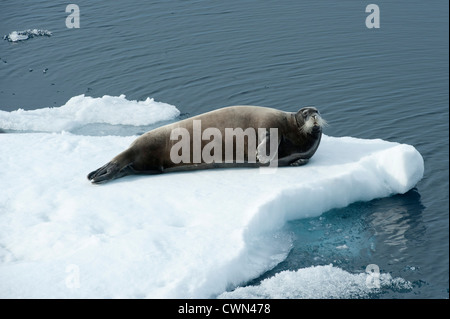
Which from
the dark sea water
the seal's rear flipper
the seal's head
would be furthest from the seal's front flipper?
the seal's rear flipper

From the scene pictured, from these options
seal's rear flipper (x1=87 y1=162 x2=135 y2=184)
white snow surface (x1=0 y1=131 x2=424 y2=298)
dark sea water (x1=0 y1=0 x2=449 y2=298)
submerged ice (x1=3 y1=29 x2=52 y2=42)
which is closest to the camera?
white snow surface (x1=0 y1=131 x2=424 y2=298)

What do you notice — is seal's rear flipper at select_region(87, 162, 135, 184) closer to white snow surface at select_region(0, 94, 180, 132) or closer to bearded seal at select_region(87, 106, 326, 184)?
bearded seal at select_region(87, 106, 326, 184)

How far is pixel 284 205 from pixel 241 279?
4.00 feet

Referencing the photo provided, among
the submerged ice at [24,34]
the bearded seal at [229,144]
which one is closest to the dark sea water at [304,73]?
the submerged ice at [24,34]

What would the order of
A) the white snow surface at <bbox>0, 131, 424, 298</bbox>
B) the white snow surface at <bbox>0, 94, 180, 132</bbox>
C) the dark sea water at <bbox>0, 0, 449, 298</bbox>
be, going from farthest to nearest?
the white snow surface at <bbox>0, 94, 180, 132</bbox>, the dark sea water at <bbox>0, 0, 449, 298</bbox>, the white snow surface at <bbox>0, 131, 424, 298</bbox>

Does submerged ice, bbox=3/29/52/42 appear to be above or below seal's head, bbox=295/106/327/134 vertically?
above

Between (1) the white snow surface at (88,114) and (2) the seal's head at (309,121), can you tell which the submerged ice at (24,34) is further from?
(2) the seal's head at (309,121)

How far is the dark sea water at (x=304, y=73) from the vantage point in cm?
630

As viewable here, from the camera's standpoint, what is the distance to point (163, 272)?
5.27 metres

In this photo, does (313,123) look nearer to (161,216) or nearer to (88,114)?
(161,216)

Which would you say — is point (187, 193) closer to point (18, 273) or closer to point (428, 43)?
point (18, 273)

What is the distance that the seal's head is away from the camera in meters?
7.44

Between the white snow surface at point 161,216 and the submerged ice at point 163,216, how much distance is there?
1cm
